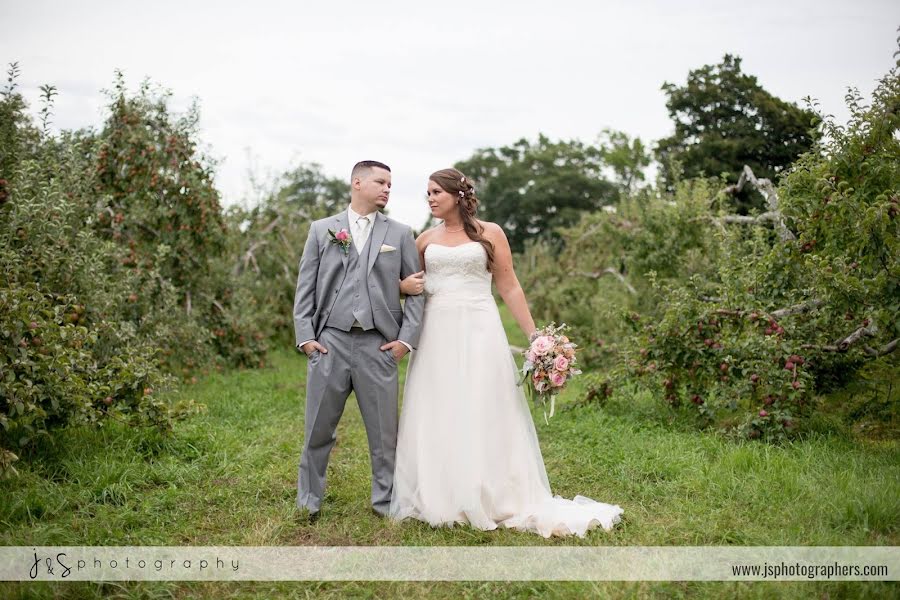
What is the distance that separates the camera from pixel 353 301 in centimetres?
430

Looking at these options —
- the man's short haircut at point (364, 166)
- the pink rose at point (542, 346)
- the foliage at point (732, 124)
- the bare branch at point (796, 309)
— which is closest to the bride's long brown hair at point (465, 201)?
the man's short haircut at point (364, 166)

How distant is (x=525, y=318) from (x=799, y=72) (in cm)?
488

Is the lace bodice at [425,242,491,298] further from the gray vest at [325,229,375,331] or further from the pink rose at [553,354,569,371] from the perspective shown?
the pink rose at [553,354,569,371]

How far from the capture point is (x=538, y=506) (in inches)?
167

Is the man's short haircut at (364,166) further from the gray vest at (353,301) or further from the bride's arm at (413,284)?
the bride's arm at (413,284)

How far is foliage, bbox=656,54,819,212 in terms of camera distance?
10578 millimetres

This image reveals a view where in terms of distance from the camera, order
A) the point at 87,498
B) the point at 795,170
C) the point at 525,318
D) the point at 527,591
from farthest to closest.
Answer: the point at 795,170, the point at 525,318, the point at 87,498, the point at 527,591

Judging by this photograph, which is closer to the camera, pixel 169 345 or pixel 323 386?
pixel 323 386

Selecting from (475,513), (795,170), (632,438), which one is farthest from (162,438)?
(795,170)

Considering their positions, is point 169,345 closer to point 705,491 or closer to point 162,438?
point 162,438

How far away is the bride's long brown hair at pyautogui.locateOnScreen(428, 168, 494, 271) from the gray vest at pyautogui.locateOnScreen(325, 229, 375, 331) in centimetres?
69

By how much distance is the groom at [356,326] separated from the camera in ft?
14.2

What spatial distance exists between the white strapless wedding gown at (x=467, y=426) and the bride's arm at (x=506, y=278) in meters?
0.12

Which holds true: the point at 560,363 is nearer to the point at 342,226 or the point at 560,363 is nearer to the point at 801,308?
the point at 342,226
